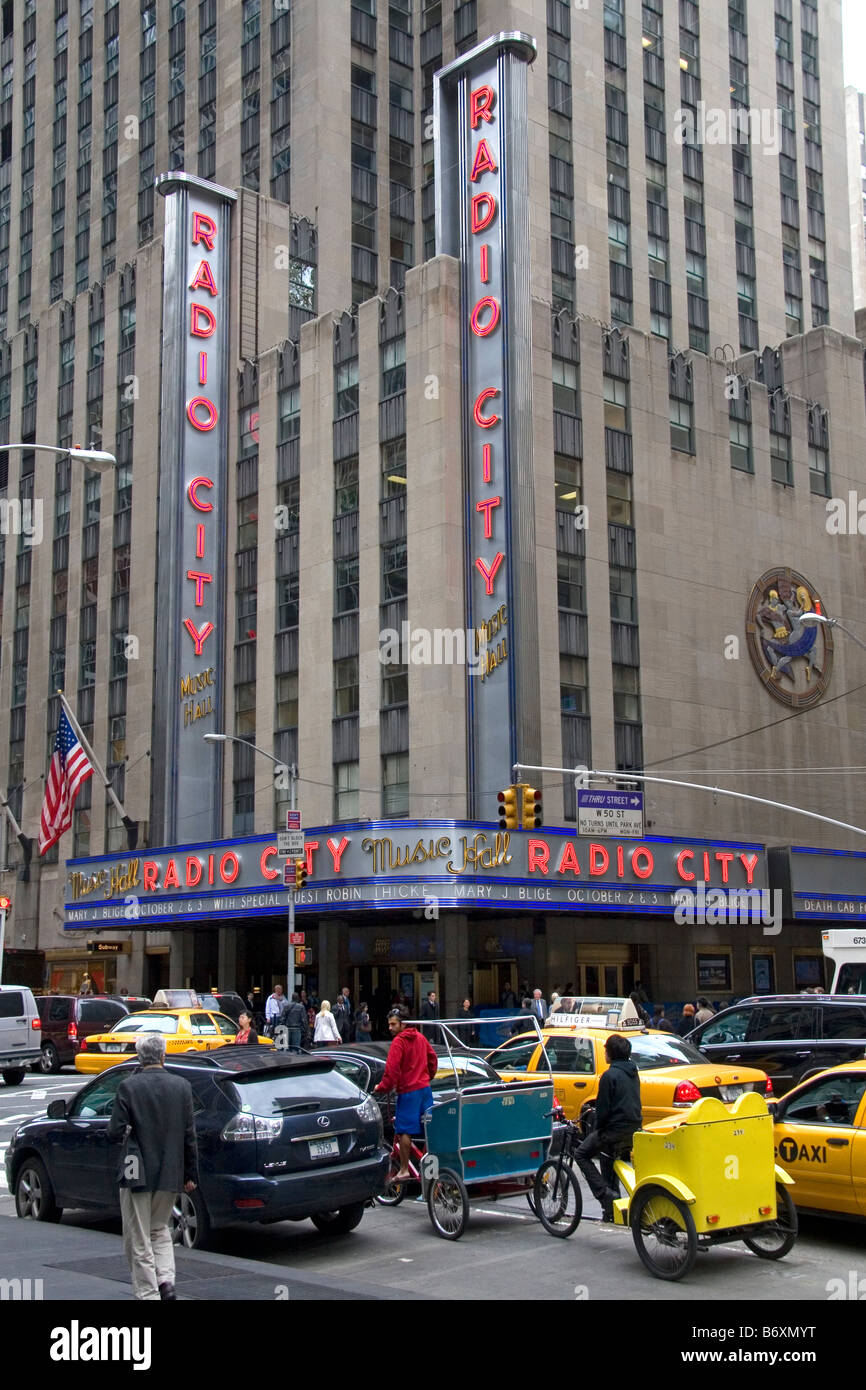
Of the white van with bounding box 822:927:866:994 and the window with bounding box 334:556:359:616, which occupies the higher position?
the window with bounding box 334:556:359:616

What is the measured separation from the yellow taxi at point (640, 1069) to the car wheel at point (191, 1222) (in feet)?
14.4

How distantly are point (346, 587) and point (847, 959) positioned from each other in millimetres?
19823

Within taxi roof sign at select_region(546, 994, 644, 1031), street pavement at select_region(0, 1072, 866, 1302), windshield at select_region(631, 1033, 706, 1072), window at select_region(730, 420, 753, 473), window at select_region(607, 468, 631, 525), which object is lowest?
street pavement at select_region(0, 1072, 866, 1302)

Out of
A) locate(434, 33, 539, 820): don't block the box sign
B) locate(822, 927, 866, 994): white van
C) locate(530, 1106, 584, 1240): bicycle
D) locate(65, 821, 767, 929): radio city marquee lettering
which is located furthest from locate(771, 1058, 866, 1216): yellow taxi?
locate(434, 33, 539, 820): don't block the box sign

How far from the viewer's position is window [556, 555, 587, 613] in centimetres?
4284

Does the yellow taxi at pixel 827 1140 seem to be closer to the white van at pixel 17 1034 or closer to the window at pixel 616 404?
the white van at pixel 17 1034

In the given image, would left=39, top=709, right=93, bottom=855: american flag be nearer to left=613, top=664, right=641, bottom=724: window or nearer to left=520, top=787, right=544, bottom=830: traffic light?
left=613, top=664, right=641, bottom=724: window

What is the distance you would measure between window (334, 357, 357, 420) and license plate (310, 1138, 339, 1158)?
3549cm

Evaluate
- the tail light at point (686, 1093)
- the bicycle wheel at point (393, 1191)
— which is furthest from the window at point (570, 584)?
the bicycle wheel at point (393, 1191)

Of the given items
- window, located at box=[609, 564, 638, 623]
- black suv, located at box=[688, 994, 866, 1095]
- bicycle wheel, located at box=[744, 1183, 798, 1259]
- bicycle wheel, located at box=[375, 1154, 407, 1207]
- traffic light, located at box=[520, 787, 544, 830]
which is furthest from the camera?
window, located at box=[609, 564, 638, 623]

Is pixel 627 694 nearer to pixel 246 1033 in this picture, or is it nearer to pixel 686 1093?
pixel 246 1033

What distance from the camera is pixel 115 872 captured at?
155 feet

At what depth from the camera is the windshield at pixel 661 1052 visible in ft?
56.6
